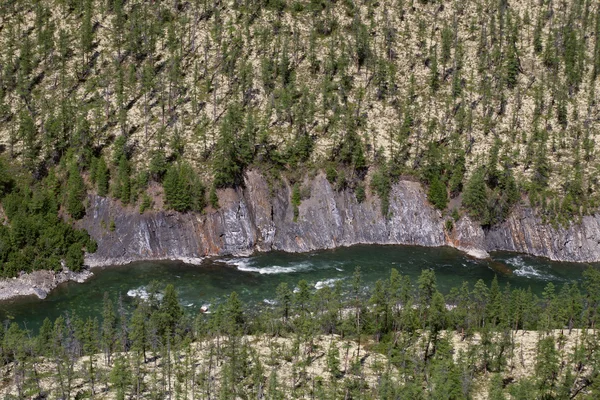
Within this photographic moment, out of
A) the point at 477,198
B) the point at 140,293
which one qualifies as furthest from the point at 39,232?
the point at 477,198

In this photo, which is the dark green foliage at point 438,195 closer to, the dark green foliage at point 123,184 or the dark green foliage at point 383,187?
the dark green foliage at point 383,187

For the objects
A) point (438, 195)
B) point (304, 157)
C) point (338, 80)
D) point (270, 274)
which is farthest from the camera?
point (338, 80)

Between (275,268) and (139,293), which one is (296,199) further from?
(139,293)

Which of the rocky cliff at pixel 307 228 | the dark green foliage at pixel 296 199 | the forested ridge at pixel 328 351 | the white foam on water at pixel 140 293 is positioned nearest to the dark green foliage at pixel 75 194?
the rocky cliff at pixel 307 228

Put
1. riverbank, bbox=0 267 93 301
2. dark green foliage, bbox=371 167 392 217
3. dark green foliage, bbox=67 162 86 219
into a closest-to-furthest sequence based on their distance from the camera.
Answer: riverbank, bbox=0 267 93 301
dark green foliage, bbox=67 162 86 219
dark green foliage, bbox=371 167 392 217

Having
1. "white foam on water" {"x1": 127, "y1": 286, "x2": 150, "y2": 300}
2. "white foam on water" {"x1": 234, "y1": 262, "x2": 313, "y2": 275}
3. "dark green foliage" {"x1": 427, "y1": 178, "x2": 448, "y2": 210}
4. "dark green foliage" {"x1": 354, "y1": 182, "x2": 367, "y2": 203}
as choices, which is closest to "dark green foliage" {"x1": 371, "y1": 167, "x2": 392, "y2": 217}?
"dark green foliage" {"x1": 354, "y1": 182, "x2": 367, "y2": 203}

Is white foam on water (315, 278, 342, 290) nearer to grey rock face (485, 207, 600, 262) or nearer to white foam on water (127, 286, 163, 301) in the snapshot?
Answer: white foam on water (127, 286, 163, 301)
